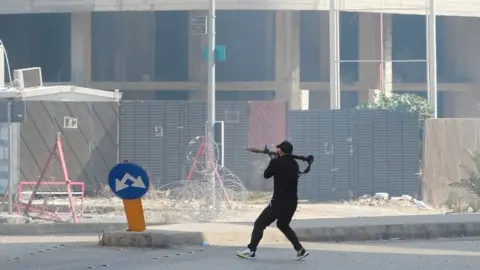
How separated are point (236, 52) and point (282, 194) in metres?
40.0

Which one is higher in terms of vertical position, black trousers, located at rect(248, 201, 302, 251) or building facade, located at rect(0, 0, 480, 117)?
building facade, located at rect(0, 0, 480, 117)

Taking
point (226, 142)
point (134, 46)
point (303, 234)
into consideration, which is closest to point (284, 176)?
point (303, 234)

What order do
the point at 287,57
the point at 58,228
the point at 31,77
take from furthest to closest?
the point at 287,57
the point at 31,77
the point at 58,228

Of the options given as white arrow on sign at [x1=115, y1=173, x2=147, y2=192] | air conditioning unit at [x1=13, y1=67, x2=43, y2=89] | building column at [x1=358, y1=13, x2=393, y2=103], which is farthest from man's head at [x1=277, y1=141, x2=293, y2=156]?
building column at [x1=358, y1=13, x2=393, y2=103]

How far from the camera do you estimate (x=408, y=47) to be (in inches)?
2233

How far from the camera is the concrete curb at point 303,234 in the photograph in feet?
53.9

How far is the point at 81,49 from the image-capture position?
164ft

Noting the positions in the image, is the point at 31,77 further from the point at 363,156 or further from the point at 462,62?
the point at 462,62

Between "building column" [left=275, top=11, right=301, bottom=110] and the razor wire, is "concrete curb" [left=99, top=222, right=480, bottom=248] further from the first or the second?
"building column" [left=275, top=11, right=301, bottom=110]

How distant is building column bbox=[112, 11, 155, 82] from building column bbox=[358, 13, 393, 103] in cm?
990

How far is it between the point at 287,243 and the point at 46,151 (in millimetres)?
11518

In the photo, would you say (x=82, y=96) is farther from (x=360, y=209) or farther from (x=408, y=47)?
(x=408, y=47)

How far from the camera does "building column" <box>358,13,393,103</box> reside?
163ft

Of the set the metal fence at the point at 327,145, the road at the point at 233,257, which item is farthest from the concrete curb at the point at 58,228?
the metal fence at the point at 327,145
